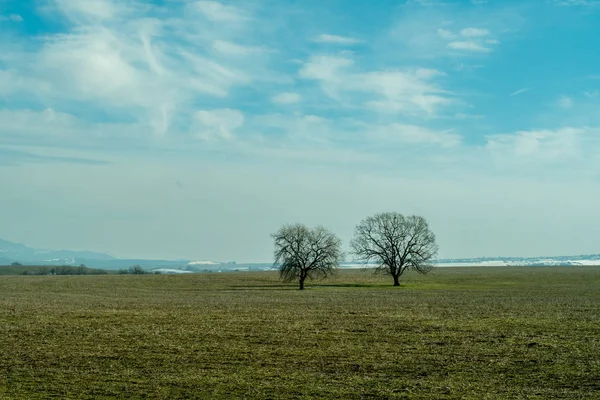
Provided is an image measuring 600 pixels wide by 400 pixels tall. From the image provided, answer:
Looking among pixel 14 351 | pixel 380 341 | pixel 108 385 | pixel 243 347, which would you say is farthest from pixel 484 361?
pixel 14 351

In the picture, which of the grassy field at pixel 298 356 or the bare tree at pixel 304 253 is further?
the bare tree at pixel 304 253

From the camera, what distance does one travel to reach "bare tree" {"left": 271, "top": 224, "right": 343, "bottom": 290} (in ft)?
279

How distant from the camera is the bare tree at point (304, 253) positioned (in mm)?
84938

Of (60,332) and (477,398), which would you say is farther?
(60,332)

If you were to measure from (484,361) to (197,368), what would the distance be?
32.5 feet

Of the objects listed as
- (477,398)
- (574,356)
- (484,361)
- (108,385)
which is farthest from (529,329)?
(108,385)

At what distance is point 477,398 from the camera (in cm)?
1480

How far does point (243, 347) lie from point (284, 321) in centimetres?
912

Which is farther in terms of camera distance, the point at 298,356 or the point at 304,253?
the point at 304,253

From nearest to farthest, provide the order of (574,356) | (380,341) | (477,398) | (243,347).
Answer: (477,398), (574,356), (243,347), (380,341)

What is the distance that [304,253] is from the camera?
8538 centimetres

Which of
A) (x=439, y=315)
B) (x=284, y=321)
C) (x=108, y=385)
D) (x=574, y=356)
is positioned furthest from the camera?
(x=439, y=315)

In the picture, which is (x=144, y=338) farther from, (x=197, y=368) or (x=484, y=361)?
(x=484, y=361)

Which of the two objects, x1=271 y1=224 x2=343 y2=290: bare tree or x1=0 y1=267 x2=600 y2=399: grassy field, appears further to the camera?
x1=271 y1=224 x2=343 y2=290: bare tree
